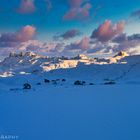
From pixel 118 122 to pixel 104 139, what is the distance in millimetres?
3405

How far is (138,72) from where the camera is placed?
16338 centimetres

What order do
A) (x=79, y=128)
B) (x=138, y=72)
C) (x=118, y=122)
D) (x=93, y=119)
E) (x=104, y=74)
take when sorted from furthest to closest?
(x=104, y=74) → (x=138, y=72) → (x=93, y=119) → (x=118, y=122) → (x=79, y=128)

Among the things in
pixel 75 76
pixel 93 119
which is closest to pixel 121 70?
pixel 75 76

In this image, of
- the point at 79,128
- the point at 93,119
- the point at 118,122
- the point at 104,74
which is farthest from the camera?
the point at 104,74

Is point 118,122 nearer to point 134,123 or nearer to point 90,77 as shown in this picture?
point 134,123

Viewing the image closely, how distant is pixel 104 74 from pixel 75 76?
20.4 m

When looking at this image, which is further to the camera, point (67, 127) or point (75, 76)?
point (75, 76)

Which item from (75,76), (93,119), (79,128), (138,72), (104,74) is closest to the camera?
(79,128)

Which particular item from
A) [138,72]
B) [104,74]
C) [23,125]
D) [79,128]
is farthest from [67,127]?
[104,74]

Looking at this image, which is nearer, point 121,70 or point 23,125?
point 23,125

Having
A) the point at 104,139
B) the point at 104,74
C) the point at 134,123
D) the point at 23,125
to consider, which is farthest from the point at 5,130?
the point at 104,74

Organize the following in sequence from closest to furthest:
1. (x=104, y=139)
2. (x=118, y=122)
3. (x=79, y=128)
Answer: (x=104, y=139) < (x=79, y=128) < (x=118, y=122)

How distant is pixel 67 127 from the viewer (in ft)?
45.1

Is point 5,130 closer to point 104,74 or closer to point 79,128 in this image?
point 79,128
